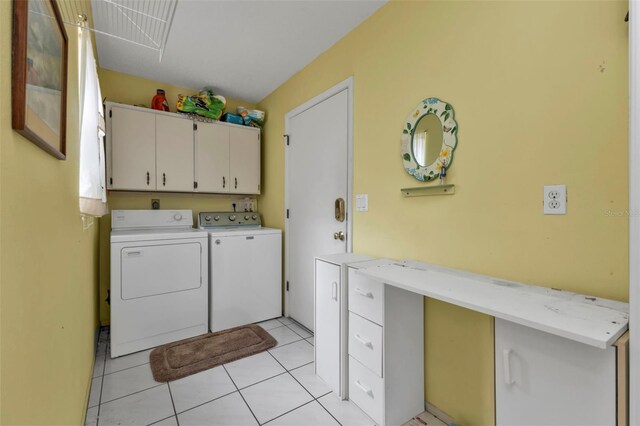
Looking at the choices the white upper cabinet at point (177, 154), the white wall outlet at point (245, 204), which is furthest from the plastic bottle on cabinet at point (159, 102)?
the white wall outlet at point (245, 204)

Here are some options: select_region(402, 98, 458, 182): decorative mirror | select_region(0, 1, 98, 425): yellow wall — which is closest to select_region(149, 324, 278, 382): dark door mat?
select_region(0, 1, 98, 425): yellow wall

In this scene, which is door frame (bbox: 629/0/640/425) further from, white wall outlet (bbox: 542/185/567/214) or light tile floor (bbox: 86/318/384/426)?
light tile floor (bbox: 86/318/384/426)

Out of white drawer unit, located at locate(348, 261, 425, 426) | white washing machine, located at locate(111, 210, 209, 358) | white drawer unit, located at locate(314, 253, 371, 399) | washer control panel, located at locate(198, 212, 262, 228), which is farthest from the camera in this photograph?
washer control panel, located at locate(198, 212, 262, 228)

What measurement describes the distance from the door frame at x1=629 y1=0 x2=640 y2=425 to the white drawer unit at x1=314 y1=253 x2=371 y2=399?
4.09 feet

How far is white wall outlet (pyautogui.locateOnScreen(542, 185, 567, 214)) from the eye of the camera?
1184mm

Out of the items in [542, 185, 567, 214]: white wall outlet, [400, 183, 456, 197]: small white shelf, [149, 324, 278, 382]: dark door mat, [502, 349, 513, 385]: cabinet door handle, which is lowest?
[149, 324, 278, 382]: dark door mat

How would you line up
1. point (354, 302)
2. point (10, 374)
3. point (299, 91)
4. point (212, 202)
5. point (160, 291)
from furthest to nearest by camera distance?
point (212, 202)
point (299, 91)
point (160, 291)
point (354, 302)
point (10, 374)

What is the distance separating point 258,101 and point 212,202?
1.41m

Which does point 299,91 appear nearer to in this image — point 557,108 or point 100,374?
point 557,108

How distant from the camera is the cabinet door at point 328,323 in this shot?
6.02 ft

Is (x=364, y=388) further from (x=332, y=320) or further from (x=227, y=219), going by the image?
(x=227, y=219)

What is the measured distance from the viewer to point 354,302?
173 cm

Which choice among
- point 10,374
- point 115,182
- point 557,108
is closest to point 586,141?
point 557,108

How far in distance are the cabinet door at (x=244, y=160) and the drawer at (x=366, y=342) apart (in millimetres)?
2158
